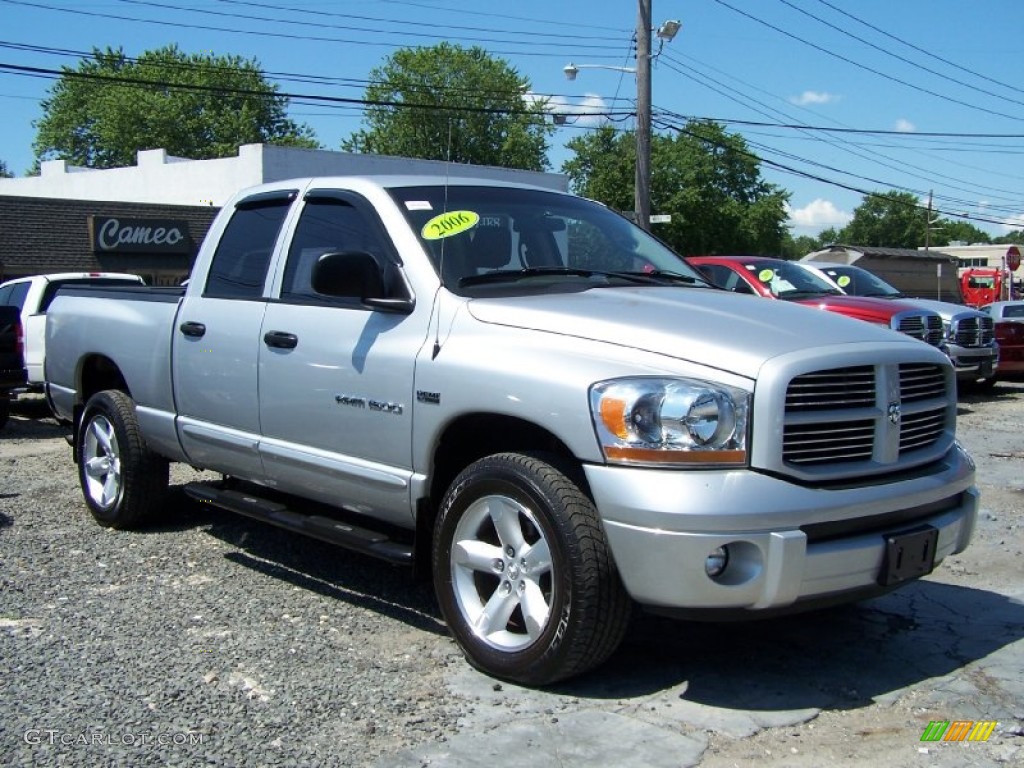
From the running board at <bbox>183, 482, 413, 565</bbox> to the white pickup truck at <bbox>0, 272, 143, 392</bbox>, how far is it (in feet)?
26.2

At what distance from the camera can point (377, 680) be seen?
13.6 feet

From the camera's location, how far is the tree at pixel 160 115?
7694 cm

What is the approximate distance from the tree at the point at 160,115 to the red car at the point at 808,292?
65.3m

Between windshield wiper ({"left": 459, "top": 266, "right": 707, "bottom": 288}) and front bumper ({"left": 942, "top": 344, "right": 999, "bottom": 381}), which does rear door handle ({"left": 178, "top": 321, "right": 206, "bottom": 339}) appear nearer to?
windshield wiper ({"left": 459, "top": 266, "right": 707, "bottom": 288})

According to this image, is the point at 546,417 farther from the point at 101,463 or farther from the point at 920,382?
the point at 101,463

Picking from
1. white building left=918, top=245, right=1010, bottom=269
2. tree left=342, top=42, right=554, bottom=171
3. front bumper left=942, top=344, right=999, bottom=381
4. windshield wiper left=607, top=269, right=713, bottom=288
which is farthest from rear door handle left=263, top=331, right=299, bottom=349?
white building left=918, top=245, right=1010, bottom=269

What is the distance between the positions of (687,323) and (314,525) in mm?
2000

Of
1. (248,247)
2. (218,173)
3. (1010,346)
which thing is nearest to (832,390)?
(248,247)

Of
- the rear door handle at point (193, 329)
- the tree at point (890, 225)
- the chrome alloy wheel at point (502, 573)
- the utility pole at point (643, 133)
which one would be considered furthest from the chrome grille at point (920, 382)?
the tree at point (890, 225)

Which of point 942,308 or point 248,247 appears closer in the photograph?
point 248,247

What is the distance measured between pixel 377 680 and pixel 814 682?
1.68 m

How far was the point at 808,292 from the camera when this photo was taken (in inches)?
493

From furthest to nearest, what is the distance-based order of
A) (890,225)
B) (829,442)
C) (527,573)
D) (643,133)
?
1. (890,225)
2. (643,133)
3. (527,573)
4. (829,442)

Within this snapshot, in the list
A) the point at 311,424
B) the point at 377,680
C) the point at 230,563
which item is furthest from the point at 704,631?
the point at 230,563
